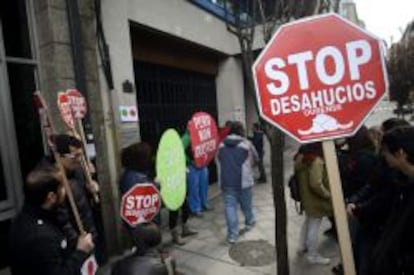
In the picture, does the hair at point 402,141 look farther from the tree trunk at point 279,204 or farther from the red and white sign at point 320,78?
the tree trunk at point 279,204

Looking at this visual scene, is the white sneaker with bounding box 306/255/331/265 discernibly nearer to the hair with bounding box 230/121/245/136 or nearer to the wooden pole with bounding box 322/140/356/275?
the hair with bounding box 230/121/245/136

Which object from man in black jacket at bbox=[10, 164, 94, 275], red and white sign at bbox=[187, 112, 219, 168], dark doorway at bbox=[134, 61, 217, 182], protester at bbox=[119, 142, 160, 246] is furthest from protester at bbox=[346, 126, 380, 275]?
dark doorway at bbox=[134, 61, 217, 182]

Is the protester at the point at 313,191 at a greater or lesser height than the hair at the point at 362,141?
lesser

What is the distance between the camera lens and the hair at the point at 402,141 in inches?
95.1

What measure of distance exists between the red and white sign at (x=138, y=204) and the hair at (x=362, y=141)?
2.00 metres

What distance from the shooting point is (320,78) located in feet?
7.57

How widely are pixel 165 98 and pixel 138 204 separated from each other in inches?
189

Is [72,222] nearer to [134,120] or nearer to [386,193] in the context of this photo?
[386,193]

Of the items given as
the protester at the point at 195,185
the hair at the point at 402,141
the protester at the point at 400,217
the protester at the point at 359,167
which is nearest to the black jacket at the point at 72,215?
the protester at the point at 400,217

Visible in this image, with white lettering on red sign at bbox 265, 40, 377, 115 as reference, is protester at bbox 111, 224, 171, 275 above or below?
below

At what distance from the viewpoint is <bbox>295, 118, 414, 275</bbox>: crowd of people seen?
227cm

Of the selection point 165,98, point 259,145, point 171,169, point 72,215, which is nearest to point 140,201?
point 72,215

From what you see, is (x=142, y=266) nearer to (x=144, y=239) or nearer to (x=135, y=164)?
(x=144, y=239)

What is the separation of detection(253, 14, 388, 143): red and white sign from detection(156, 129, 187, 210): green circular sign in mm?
2159
